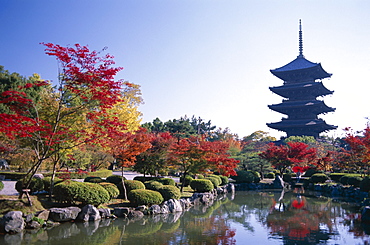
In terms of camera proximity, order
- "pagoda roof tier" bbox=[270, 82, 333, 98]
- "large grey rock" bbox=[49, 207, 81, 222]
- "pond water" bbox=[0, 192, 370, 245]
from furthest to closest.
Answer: "pagoda roof tier" bbox=[270, 82, 333, 98] → "large grey rock" bbox=[49, 207, 81, 222] → "pond water" bbox=[0, 192, 370, 245]

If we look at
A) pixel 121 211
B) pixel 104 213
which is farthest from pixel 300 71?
pixel 104 213

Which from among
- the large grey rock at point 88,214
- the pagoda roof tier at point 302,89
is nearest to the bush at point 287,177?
the pagoda roof tier at point 302,89

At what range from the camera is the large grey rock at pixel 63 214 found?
32.9 ft

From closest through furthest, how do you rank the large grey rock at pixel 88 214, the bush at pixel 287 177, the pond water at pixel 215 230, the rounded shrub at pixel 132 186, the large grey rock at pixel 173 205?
the pond water at pixel 215 230
the large grey rock at pixel 88 214
the large grey rock at pixel 173 205
the rounded shrub at pixel 132 186
the bush at pixel 287 177

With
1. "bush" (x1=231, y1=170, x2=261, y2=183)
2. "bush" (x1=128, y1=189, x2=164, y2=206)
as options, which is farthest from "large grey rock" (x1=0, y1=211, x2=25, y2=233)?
"bush" (x1=231, y1=170, x2=261, y2=183)

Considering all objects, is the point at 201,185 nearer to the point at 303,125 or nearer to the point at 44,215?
the point at 44,215

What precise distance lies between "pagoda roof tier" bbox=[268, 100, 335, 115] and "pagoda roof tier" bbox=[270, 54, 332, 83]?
392 centimetres

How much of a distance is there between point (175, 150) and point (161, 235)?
7.37 metres

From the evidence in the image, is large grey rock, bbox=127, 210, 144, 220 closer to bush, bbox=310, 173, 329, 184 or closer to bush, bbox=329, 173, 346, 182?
bush, bbox=310, 173, 329, 184

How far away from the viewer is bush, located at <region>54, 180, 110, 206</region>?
34.9ft

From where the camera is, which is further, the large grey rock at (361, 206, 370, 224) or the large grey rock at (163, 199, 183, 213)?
the large grey rock at (163, 199, 183, 213)

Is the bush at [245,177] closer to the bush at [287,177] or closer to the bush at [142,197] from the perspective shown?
the bush at [287,177]

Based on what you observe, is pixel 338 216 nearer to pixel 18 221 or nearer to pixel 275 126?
pixel 18 221

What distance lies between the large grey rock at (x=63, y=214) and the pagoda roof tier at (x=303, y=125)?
37.5 metres
